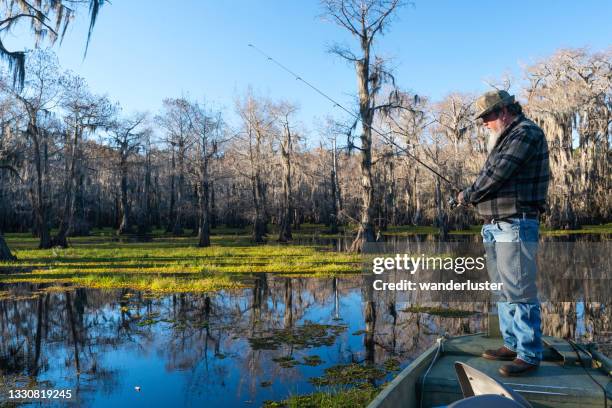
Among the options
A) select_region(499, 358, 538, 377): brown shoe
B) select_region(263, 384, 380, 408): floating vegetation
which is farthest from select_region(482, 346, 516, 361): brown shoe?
select_region(263, 384, 380, 408): floating vegetation

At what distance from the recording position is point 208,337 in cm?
750

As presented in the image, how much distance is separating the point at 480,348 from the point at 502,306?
1.36ft

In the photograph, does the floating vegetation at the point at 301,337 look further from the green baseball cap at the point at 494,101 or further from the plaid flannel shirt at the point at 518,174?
the green baseball cap at the point at 494,101

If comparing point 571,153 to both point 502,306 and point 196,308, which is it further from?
point 502,306

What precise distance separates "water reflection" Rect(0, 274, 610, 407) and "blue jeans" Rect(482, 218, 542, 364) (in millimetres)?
2303

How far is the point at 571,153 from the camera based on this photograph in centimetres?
3538

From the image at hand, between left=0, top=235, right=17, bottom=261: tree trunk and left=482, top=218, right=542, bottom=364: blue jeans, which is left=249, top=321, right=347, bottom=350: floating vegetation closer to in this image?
left=482, top=218, right=542, bottom=364: blue jeans

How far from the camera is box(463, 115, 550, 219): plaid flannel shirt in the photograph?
3.65 m

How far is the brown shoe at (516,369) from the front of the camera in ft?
10.8

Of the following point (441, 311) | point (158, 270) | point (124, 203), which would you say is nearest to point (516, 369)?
point (441, 311)

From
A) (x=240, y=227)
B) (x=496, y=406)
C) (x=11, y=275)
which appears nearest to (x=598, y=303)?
(x=496, y=406)

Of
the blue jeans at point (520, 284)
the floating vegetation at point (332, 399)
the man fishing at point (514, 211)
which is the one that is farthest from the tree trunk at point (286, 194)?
the blue jeans at point (520, 284)

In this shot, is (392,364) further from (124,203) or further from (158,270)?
(124,203)

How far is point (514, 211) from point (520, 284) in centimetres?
56
